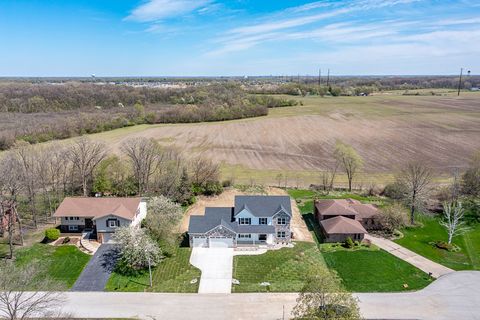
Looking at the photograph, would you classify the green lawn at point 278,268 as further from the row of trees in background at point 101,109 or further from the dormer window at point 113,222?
the row of trees in background at point 101,109

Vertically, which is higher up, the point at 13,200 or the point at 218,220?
the point at 13,200

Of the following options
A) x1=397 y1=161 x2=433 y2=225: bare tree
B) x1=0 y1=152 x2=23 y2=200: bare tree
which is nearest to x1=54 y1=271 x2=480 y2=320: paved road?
x1=397 y1=161 x2=433 y2=225: bare tree

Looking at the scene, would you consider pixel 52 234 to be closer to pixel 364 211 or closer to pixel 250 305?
pixel 250 305

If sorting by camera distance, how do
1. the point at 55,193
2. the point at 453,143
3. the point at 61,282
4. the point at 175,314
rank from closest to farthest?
the point at 175,314
the point at 61,282
the point at 55,193
the point at 453,143

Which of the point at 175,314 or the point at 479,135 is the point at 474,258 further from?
the point at 479,135

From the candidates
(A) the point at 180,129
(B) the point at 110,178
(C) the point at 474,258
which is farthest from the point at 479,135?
(B) the point at 110,178

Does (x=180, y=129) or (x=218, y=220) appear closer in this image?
(x=218, y=220)

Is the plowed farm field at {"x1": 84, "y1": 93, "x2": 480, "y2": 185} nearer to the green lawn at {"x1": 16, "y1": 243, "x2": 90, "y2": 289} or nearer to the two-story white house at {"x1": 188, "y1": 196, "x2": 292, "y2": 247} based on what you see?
Answer: the two-story white house at {"x1": 188, "y1": 196, "x2": 292, "y2": 247}
